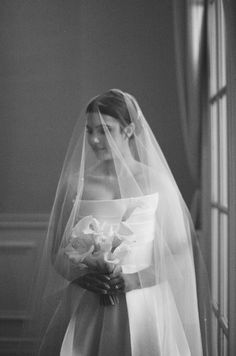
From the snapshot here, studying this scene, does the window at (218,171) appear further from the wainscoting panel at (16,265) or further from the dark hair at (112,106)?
the wainscoting panel at (16,265)

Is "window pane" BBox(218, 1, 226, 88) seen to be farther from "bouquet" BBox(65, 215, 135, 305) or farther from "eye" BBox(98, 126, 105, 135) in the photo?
"bouquet" BBox(65, 215, 135, 305)

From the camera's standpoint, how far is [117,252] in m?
1.25

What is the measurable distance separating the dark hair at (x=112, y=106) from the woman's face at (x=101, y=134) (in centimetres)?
1

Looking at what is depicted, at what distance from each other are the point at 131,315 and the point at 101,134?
50cm

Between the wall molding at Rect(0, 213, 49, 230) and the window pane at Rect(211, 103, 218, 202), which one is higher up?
the window pane at Rect(211, 103, 218, 202)

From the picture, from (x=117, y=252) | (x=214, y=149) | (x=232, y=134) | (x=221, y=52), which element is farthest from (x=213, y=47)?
(x=117, y=252)

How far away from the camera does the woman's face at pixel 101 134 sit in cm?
135

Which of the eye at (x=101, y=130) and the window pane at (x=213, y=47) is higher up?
the window pane at (x=213, y=47)

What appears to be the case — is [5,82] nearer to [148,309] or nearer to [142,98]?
[142,98]

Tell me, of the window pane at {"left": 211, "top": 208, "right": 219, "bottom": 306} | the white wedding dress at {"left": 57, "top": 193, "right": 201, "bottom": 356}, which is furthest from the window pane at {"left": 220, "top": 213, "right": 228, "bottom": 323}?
the white wedding dress at {"left": 57, "top": 193, "right": 201, "bottom": 356}

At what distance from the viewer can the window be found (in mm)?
1952

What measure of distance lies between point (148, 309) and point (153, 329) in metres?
0.05

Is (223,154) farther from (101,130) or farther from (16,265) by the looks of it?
(16,265)

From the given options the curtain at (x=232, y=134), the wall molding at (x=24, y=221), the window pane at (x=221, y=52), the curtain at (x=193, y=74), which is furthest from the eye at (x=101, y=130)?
the wall molding at (x=24, y=221)
